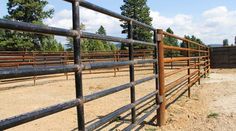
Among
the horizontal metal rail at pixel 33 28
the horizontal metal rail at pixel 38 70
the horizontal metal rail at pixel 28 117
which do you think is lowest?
the horizontal metal rail at pixel 28 117

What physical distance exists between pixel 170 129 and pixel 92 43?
49.3 meters

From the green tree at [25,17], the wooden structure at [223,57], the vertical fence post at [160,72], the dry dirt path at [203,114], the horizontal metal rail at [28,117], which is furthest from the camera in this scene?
the green tree at [25,17]

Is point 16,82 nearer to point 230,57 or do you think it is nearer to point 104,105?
point 104,105

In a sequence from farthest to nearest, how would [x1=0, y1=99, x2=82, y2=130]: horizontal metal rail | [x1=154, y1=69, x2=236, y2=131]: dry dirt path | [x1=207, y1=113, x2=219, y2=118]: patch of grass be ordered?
1. [x1=207, y1=113, x2=219, y2=118]: patch of grass
2. [x1=154, y1=69, x2=236, y2=131]: dry dirt path
3. [x1=0, y1=99, x2=82, y2=130]: horizontal metal rail

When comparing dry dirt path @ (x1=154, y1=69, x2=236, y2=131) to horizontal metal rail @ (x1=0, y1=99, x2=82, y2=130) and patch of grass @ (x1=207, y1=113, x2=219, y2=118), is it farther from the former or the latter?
horizontal metal rail @ (x1=0, y1=99, x2=82, y2=130)

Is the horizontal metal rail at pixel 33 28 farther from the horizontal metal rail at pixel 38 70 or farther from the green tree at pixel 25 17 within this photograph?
the green tree at pixel 25 17

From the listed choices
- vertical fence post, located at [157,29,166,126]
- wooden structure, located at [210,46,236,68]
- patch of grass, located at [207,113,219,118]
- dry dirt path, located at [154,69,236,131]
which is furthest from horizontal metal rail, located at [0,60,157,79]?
wooden structure, located at [210,46,236,68]

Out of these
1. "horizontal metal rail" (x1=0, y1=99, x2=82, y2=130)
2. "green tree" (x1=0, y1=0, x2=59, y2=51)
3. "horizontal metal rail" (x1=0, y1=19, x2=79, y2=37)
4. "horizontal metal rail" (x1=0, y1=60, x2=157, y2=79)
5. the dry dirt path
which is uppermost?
"green tree" (x1=0, y1=0, x2=59, y2=51)

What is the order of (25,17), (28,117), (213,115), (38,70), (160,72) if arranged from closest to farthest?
(28,117)
(38,70)
(160,72)
(213,115)
(25,17)

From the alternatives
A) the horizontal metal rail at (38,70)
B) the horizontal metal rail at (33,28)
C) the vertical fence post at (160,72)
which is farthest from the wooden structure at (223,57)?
the horizontal metal rail at (33,28)

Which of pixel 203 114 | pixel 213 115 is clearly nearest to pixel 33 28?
pixel 213 115

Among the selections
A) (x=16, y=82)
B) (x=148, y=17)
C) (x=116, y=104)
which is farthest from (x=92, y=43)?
(x=116, y=104)

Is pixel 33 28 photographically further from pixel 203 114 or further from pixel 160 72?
pixel 203 114

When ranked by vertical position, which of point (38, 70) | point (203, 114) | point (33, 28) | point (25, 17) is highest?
point (25, 17)
